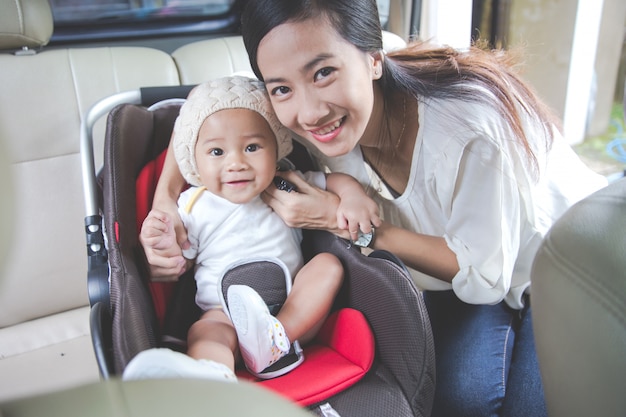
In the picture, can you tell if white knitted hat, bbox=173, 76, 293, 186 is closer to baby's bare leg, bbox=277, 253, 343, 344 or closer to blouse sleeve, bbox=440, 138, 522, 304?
baby's bare leg, bbox=277, 253, 343, 344

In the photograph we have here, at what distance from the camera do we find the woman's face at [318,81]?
1081 mm

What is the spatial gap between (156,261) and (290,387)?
1.39 ft

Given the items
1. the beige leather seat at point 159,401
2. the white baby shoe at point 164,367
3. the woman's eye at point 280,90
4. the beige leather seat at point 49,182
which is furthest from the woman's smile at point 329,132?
the beige leather seat at point 49,182

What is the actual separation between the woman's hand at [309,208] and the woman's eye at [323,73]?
1.01 ft

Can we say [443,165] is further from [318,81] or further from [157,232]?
[157,232]

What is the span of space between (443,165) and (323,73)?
1.12 ft

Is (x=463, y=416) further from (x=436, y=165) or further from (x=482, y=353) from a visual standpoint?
(x=436, y=165)

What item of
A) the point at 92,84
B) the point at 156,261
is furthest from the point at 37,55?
the point at 156,261

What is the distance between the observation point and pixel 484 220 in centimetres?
116

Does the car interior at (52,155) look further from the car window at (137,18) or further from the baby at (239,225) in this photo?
the baby at (239,225)

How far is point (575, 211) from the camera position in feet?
2.13

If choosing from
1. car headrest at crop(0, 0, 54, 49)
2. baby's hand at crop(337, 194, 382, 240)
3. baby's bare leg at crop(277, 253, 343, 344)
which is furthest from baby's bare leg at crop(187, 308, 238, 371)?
car headrest at crop(0, 0, 54, 49)

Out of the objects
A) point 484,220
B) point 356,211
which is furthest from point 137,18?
point 484,220

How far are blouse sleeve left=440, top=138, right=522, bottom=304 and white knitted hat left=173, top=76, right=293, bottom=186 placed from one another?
1.49 feet
